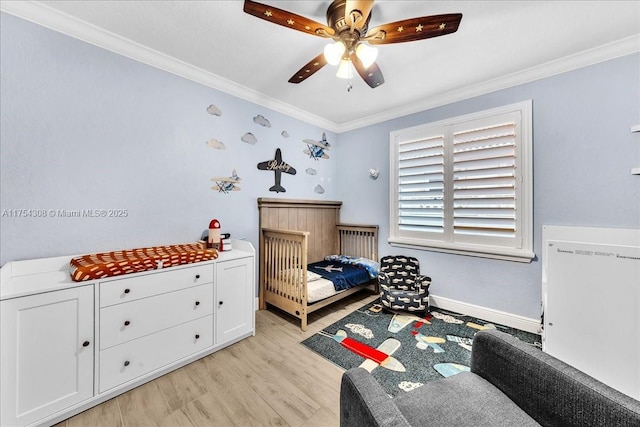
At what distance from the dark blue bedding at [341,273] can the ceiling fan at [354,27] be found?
208 centimetres

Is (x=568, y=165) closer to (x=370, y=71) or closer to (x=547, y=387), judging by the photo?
(x=370, y=71)

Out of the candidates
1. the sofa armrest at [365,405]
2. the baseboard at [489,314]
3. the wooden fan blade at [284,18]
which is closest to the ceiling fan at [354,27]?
the wooden fan blade at [284,18]

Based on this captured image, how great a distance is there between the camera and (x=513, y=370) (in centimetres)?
99

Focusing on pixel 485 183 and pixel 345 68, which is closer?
pixel 345 68

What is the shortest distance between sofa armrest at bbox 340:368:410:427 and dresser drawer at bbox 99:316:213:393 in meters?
1.53

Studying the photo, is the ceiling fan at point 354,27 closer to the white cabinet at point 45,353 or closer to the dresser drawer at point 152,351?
the white cabinet at point 45,353

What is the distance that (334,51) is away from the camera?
1.59 meters

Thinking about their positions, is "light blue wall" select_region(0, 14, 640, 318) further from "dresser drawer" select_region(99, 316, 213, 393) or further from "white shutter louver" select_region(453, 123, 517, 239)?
"dresser drawer" select_region(99, 316, 213, 393)

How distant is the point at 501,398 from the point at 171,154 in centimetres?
281

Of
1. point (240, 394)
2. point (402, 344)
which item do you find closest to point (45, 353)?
point (240, 394)

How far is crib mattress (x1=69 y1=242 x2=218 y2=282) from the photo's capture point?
151cm

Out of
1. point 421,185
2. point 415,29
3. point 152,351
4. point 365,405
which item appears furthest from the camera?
point 421,185

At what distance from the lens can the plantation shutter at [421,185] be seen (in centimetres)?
292

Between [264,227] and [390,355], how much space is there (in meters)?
1.86
